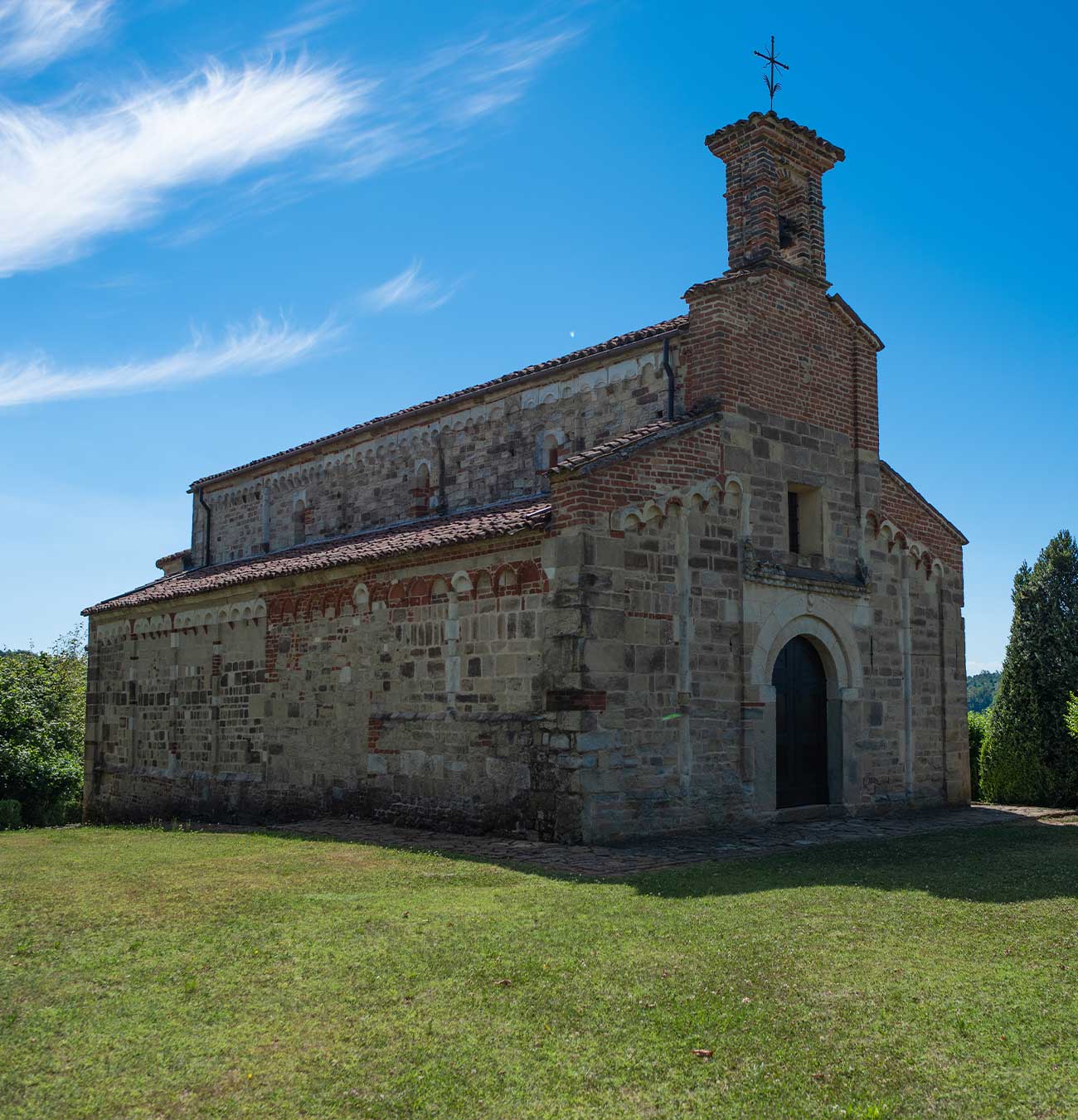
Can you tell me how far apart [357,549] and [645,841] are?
6.87 meters

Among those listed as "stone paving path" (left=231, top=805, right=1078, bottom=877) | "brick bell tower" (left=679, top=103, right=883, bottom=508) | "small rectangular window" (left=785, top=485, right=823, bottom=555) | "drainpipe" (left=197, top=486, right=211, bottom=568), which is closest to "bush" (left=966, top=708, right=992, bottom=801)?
"stone paving path" (left=231, top=805, right=1078, bottom=877)

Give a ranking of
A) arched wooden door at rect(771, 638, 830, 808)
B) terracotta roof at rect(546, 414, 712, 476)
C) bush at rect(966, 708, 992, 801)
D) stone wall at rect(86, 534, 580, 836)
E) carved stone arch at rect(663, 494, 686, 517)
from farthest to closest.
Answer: bush at rect(966, 708, 992, 801)
arched wooden door at rect(771, 638, 830, 808)
carved stone arch at rect(663, 494, 686, 517)
stone wall at rect(86, 534, 580, 836)
terracotta roof at rect(546, 414, 712, 476)

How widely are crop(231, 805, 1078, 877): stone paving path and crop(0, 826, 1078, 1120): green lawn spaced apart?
3.55 feet

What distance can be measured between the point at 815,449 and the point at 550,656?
19.5 ft

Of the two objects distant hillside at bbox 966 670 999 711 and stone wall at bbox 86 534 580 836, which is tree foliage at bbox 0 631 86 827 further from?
distant hillside at bbox 966 670 999 711

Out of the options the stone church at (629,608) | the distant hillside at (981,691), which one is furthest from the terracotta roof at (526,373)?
the distant hillside at (981,691)

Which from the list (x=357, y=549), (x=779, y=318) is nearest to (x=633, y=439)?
(x=779, y=318)

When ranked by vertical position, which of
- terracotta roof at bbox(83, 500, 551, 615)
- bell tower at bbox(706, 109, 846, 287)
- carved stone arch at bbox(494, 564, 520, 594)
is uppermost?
bell tower at bbox(706, 109, 846, 287)

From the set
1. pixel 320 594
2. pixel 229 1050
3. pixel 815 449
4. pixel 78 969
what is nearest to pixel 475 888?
pixel 78 969

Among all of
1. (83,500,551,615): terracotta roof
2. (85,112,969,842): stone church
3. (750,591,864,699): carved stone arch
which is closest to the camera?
(85,112,969,842): stone church

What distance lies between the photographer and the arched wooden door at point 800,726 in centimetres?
1499

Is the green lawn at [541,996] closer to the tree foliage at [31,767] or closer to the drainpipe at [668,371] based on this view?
the drainpipe at [668,371]

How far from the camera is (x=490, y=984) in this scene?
6312mm

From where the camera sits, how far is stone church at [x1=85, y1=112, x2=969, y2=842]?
12781 mm
